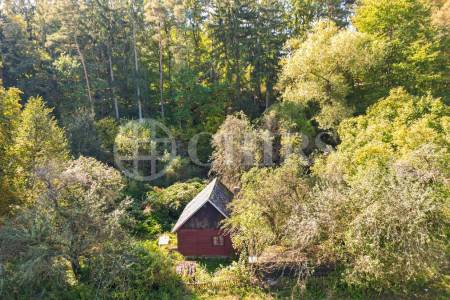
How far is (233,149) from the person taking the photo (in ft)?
75.3

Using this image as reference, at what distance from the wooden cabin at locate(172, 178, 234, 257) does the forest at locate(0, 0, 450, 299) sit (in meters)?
0.67

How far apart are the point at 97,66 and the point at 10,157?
1945 cm

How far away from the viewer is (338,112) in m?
24.7

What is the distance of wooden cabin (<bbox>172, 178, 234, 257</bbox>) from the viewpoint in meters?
18.8

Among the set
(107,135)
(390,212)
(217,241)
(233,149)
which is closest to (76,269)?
(217,241)

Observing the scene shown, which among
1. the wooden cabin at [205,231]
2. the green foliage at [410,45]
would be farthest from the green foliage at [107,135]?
the green foliage at [410,45]

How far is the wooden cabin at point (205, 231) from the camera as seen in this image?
18.8 meters

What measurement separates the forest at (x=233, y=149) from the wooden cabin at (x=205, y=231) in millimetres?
671

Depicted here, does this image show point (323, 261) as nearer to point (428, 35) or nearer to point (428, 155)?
point (428, 155)

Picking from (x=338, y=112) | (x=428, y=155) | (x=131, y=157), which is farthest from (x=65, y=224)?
(x=338, y=112)

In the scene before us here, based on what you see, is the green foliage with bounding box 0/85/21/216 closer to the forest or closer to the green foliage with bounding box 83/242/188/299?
the forest

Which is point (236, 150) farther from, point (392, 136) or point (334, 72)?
point (334, 72)

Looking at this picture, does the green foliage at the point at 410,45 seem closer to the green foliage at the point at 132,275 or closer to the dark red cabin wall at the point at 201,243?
the dark red cabin wall at the point at 201,243

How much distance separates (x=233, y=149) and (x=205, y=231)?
21.1 feet
